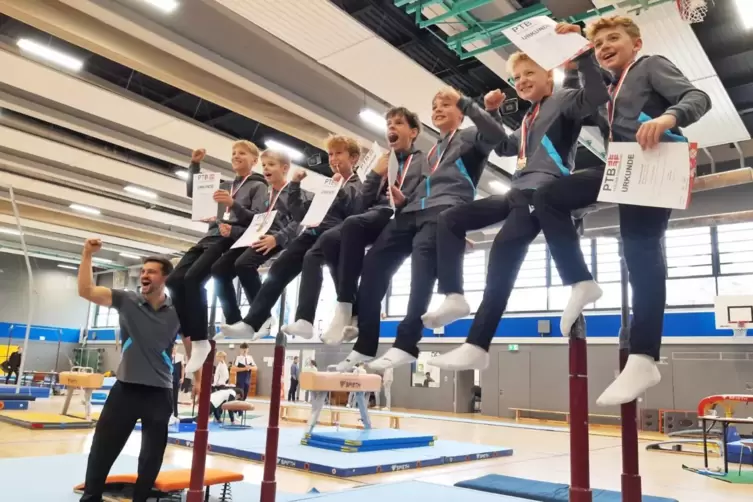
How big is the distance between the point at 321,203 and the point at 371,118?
257 inches

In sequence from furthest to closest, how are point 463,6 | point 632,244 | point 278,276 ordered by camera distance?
point 463,6 < point 278,276 < point 632,244

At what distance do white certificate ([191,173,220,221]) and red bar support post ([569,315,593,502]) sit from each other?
90.5 inches

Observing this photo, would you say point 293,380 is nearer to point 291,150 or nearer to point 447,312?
point 291,150

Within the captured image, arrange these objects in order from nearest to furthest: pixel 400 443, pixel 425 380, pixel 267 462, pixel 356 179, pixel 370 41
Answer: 1. pixel 356 179
2. pixel 267 462
3. pixel 370 41
4. pixel 400 443
5. pixel 425 380

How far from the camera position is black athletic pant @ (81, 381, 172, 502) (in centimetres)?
387

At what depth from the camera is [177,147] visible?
1163 centimetres

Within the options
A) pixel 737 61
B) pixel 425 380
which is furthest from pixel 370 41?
pixel 425 380

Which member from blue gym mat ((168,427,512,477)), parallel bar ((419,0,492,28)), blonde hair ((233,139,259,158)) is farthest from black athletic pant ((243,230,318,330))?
parallel bar ((419,0,492,28))

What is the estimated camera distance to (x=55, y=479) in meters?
5.00

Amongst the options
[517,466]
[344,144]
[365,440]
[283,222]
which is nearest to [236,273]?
[283,222]

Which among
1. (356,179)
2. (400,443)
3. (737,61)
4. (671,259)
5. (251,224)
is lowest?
(400,443)

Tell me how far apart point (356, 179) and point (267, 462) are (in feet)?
7.19

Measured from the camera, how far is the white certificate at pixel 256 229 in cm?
327

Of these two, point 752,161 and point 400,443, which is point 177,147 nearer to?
point 400,443
